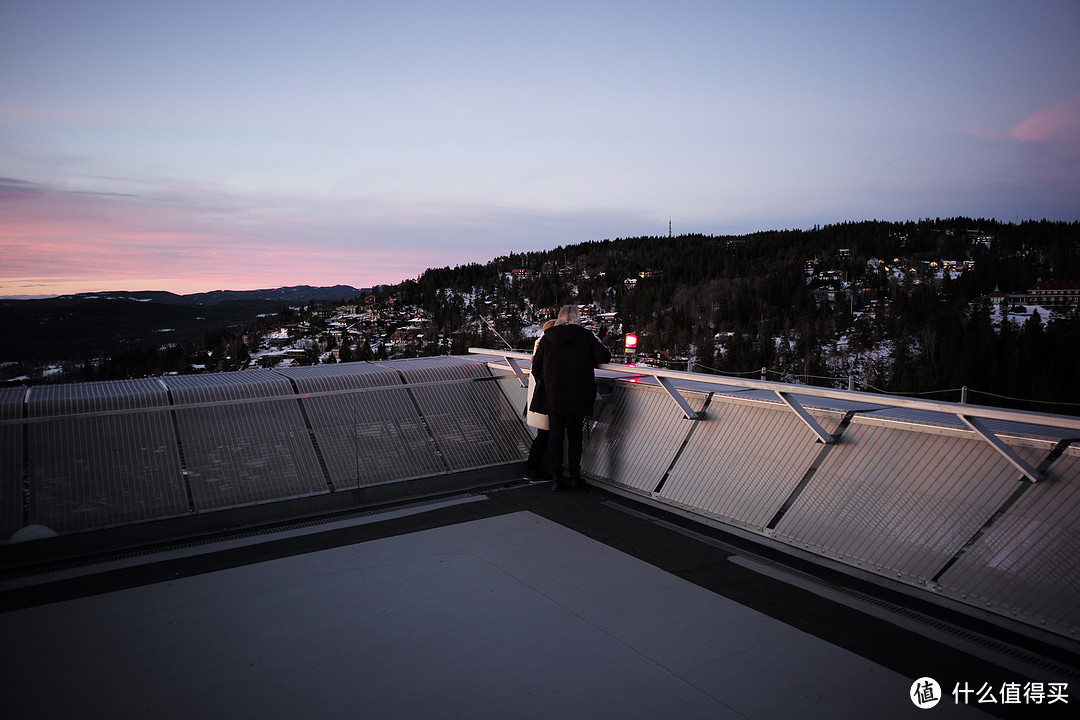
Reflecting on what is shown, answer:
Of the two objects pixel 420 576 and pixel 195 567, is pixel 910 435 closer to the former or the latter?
pixel 420 576

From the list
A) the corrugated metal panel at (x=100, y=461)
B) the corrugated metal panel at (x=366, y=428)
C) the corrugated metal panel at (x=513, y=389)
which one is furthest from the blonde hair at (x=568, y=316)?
the corrugated metal panel at (x=100, y=461)

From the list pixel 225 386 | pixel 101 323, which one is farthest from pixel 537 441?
pixel 101 323

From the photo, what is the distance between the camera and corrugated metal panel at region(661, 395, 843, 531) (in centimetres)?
566

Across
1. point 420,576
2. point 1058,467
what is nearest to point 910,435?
point 1058,467

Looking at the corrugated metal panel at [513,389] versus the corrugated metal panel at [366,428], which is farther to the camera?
the corrugated metal panel at [513,389]

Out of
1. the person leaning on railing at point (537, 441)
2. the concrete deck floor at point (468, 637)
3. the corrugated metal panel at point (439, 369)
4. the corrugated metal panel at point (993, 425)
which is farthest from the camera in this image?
the corrugated metal panel at point (439, 369)

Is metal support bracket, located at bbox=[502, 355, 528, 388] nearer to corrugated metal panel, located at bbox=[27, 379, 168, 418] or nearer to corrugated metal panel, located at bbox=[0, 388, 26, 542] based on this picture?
corrugated metal panel, located at bbox=[27, 379, 168, 418]

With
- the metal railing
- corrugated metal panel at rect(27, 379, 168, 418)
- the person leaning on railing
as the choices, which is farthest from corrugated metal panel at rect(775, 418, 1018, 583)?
corrugated metal panel at rect(27, 379, 168, 418)

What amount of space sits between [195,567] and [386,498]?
2128 mm

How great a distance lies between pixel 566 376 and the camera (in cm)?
723

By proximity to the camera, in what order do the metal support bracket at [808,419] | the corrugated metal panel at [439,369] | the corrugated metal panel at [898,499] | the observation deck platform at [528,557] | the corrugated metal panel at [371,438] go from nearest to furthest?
the observation deck platform at [528,557] → the corrugated metal panel at [898,499] → the metal support bracket at [808,419] → the corrugated metal panel at [371,438] → the corrugated metal panel at [439,369]

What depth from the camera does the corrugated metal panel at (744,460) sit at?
18.6 ft

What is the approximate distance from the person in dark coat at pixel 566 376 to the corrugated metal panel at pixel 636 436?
440mm

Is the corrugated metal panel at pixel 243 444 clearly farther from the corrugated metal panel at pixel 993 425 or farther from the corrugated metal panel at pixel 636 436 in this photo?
the corrugated metal panel at pixel 993 425
